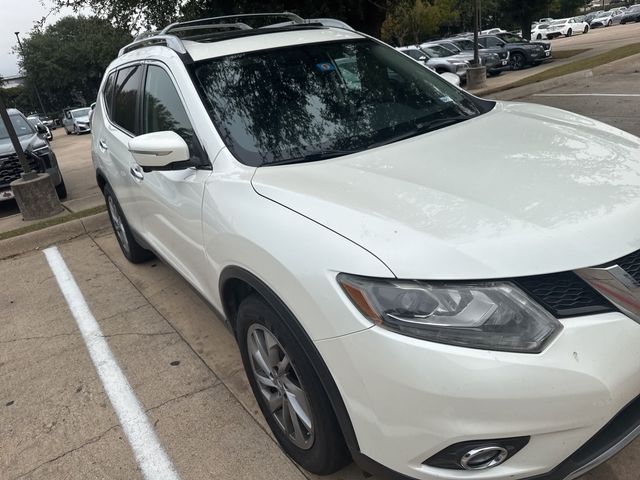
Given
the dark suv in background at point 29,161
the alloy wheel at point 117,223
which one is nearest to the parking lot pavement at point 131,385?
the alloy wheel at point 117,223

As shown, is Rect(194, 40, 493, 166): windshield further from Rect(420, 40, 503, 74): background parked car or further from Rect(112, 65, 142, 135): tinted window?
Rect(420, 40, 503, 74): background parked car

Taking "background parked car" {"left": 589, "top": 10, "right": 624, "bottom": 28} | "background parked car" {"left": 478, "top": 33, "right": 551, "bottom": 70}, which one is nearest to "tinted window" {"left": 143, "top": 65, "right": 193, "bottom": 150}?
"background parked car" {"left": 478, "top": 33, "right": 551, "bottom": 70}

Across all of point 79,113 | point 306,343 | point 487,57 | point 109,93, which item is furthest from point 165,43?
point 79,113

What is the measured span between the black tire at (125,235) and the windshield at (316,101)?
2.06 m

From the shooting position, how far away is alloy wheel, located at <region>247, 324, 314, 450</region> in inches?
82.0

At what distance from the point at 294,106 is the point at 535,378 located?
5.90 feet

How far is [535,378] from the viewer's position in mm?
1502

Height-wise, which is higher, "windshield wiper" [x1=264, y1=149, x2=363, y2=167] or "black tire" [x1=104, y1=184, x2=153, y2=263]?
"windshield wiper" [x1=264, y1=149, x2=363, y2=167]

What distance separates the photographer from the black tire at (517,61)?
2084cm

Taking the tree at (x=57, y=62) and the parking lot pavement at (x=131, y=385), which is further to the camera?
the tree at (x=57, y=62)

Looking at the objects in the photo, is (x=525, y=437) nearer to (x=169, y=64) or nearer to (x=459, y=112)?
(x=459, y=112)

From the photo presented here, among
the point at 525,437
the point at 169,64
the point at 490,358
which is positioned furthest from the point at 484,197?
the point at 169,64

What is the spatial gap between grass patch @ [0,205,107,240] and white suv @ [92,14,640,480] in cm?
375

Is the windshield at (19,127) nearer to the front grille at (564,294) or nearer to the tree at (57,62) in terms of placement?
the front grille at (564,294)
